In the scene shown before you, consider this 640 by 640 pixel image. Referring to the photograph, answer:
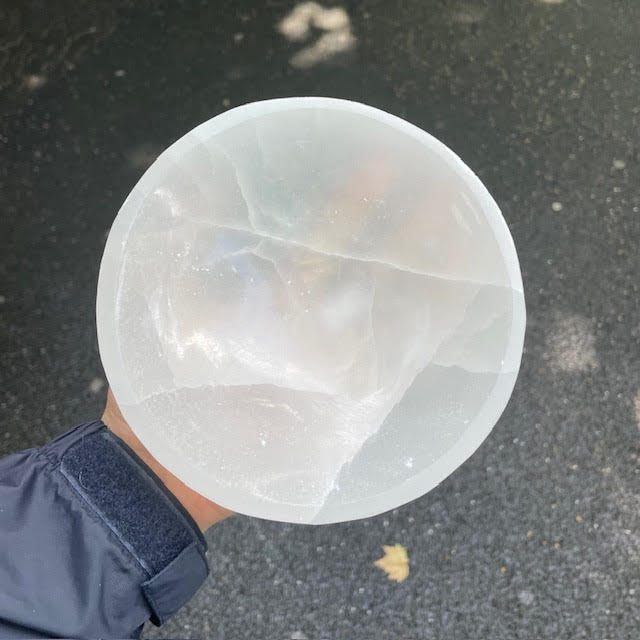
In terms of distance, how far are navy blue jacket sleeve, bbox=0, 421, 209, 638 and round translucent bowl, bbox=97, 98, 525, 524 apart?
107 mm

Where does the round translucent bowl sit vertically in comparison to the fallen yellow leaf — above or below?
above

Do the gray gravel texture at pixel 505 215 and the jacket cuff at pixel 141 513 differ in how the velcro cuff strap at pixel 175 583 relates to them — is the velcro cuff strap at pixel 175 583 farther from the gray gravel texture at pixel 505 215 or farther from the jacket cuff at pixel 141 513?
the gray gravel texture at pixel 505 215

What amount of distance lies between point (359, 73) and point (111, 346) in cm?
108

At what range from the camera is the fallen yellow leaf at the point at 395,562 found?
1.54m

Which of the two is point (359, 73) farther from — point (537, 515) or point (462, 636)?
point (462, 636)

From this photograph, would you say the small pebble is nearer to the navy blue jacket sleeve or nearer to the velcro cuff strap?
the navy blue jacket sleeve

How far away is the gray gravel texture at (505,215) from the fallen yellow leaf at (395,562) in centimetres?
2

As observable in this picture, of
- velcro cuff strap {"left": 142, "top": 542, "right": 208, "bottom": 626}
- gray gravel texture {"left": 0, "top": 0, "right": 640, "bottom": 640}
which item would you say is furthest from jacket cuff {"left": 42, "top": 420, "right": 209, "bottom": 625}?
gray gravel texture {"left": 0, "top": 0, "right": 640, "bottom": 640}

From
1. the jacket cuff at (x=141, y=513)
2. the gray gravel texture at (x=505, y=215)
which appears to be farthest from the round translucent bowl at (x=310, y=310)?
the gray gravel texture at (x=505, y=215)

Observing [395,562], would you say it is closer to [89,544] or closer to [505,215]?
[89,544]

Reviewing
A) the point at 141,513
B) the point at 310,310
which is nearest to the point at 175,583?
the point at 141,513

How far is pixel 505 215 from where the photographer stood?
66.9 inches

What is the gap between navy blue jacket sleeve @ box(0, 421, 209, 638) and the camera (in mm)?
1023

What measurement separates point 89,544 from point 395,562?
73 centimetres
